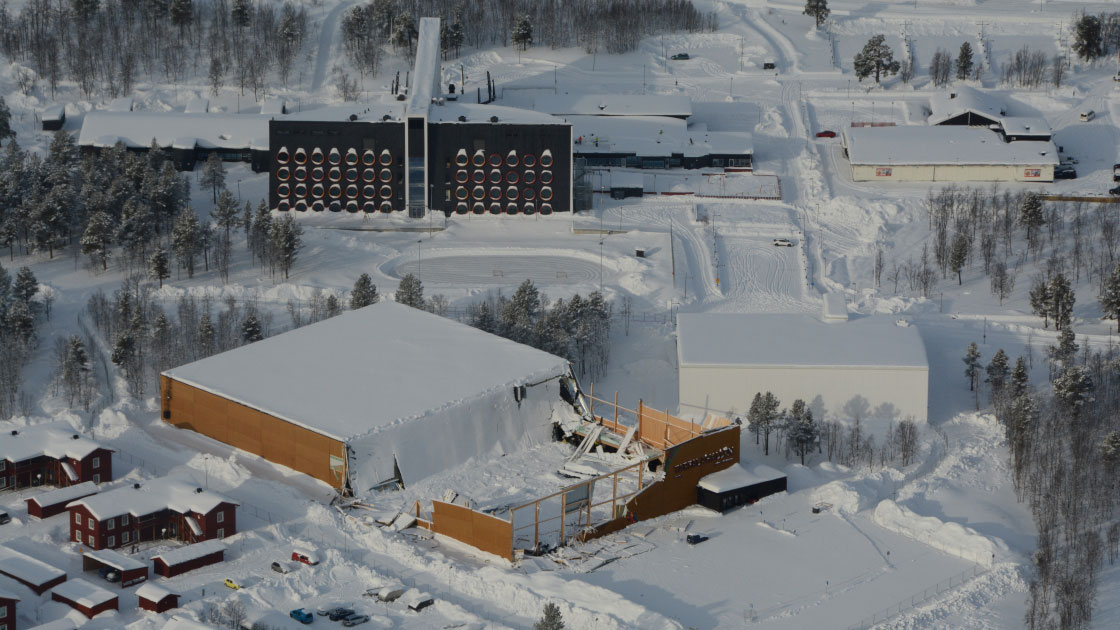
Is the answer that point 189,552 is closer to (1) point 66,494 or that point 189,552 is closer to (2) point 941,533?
(1) point 66,494

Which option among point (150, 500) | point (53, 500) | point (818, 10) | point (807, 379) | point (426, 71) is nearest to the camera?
point (150, 500)

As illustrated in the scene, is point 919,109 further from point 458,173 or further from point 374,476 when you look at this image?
point 374,476

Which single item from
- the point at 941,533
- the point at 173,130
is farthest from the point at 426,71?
the point at 941,533

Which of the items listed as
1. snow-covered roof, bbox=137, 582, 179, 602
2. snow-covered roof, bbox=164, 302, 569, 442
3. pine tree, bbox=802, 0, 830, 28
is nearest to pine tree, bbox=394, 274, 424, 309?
snow-covered roof, bbox=164, 302, 569, 442

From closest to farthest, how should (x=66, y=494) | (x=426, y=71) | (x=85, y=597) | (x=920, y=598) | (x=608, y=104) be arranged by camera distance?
(x=85, y=597) < (x=920, y=598) < (x=66, y=494) < (x=426, y=71) < (x=608, y=104)

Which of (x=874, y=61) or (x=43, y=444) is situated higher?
(x=874, y=61)

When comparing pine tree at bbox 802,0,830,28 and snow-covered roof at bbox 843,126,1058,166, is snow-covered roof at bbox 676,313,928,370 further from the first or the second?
pine tree at bbox 802,0,830,28

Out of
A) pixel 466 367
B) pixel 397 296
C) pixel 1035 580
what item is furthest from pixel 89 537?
pixel 1035 580
